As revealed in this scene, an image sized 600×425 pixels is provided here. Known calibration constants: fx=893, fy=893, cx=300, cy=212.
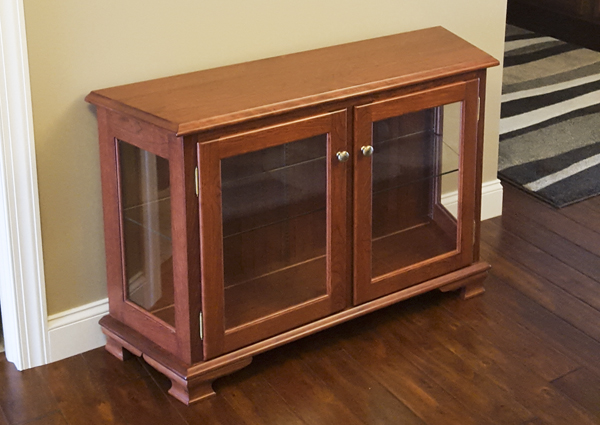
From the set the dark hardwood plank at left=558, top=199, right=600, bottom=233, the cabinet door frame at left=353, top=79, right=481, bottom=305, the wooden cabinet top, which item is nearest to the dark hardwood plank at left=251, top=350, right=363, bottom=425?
the cabinet door frame at left=353, top=79, right=481, bottom=305

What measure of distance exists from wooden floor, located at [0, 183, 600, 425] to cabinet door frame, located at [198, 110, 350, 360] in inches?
5.3

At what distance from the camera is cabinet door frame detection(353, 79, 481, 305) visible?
7.39ft

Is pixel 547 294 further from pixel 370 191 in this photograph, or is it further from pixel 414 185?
pixel 370 191

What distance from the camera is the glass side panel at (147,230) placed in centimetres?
209

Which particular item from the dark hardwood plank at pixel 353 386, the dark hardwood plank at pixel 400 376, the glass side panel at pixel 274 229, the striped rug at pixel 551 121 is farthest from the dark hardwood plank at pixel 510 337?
the striped rug at pixel 551 121

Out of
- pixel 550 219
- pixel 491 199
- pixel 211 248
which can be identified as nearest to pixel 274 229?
pixel 211 248

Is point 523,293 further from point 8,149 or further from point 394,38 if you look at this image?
point 8,149

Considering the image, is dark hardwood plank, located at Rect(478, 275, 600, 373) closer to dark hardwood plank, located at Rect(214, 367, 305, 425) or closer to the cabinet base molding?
the cabinet base molding

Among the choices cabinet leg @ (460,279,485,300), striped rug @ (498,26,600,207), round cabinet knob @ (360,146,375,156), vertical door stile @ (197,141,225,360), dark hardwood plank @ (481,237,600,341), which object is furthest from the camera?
striped rug @ (498,26,600,207)

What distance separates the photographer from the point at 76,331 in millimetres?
2377

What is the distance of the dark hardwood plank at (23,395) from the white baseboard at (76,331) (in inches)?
3.4

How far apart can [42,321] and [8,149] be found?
477 mm

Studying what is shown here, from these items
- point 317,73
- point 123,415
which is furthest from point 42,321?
point 317,73

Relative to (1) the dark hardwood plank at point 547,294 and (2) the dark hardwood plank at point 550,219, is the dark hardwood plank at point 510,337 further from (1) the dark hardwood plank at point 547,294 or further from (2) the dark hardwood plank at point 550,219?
(2) the dark hardwood plank at point 550,219
